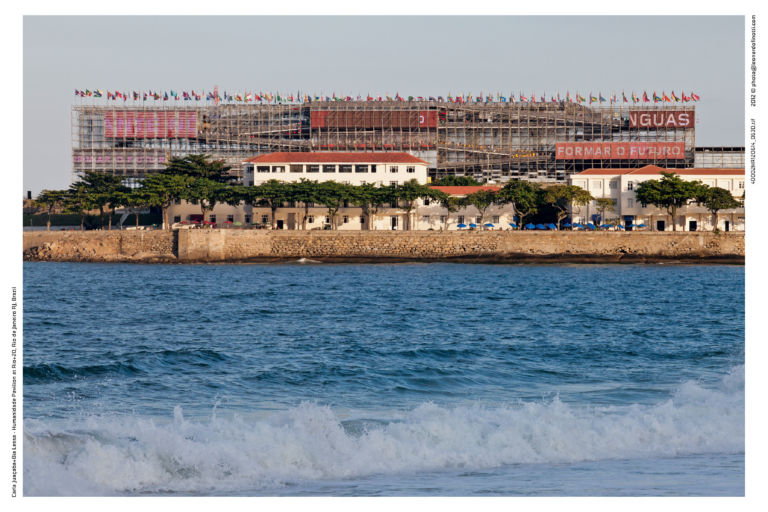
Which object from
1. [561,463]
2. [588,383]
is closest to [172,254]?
[588,383]

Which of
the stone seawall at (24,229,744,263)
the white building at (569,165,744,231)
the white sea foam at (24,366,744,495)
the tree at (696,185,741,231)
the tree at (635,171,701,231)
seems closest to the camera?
the white sea foam at (24,366,744,495)

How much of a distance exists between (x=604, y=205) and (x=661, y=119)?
24551 mm

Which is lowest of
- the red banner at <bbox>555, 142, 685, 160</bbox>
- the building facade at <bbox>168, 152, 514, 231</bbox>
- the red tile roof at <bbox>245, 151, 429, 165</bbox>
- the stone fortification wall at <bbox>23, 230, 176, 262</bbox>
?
the stone fortification wall at <bbox>23, 230, 176, 262</bbox>

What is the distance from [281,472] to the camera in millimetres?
11234

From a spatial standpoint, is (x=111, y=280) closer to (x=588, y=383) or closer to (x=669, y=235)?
(x=588, y=383)

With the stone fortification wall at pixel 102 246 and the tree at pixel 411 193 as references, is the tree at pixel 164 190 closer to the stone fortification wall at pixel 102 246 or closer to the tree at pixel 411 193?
the stone fortification wall at pixel 102 246

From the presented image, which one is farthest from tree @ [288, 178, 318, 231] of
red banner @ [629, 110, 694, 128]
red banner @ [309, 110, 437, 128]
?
red banner @ [629, 110, 694, 128]

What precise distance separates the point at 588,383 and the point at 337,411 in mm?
4916

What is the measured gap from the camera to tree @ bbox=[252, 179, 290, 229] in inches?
2714

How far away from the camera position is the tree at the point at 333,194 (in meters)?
68.2

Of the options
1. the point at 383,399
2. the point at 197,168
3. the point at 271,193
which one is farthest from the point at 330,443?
the point at 197,168

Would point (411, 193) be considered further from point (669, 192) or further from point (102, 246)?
point (102, 246)

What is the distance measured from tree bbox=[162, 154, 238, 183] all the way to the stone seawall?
43.9 feet

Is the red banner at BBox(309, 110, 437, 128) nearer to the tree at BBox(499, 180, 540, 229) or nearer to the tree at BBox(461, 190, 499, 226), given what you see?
the tree at BBox(461, 190, 499, 226)
